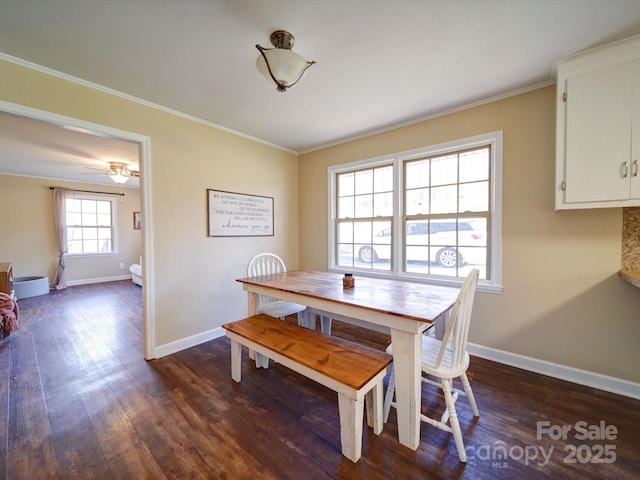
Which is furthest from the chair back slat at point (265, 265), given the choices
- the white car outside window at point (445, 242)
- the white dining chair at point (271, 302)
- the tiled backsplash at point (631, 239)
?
the tiled backsplash at point (631, 239)

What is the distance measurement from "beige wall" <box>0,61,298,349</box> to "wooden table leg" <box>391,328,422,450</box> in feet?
7.36

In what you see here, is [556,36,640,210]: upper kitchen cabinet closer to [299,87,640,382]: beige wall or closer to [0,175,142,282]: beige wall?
[299,87,640,382]: beige wall

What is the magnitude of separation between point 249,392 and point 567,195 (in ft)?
9.19

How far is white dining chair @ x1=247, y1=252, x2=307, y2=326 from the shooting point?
239cm

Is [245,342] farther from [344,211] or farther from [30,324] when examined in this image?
[30,324]

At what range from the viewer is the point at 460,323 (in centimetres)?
Answer: 135

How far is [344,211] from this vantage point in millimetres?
3502

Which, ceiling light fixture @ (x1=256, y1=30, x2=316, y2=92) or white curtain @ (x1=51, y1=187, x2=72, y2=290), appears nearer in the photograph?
ceiling light fixture @ (x1=256, y1=30, x2=316, y2=92)

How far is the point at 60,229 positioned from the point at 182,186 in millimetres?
5035

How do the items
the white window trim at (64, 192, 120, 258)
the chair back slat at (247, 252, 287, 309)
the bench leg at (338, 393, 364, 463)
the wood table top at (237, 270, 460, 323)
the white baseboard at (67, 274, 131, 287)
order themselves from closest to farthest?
the bench leg at (338, 393, 364, 463), the wood table top at (237, 270, 460, 323), the chair back slat at (247, 252, 287, 309), the white baseboard at (67, 274, 131, 287), the white window trim at (64, 192, 120, 258)

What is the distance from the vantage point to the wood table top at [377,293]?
141cm

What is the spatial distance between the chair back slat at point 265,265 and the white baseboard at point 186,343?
0.84m

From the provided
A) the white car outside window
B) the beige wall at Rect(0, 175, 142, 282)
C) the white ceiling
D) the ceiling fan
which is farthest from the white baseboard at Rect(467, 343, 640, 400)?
the beige wall at Rect(0, 175, 142, 282)

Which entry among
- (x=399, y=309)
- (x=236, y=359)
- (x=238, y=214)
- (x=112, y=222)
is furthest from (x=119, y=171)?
(x=399, y=309)
